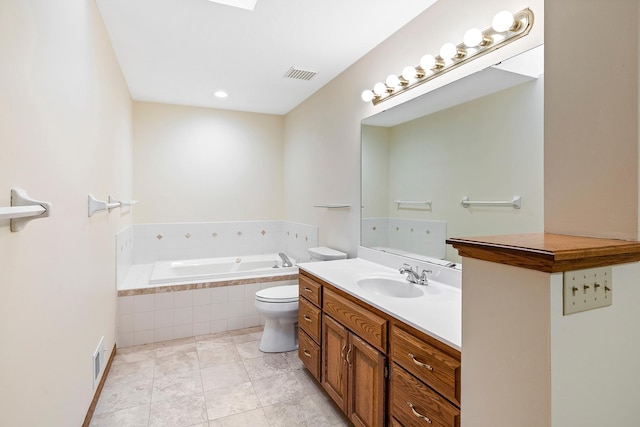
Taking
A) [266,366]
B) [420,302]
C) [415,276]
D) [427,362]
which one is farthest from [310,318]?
[427,362]

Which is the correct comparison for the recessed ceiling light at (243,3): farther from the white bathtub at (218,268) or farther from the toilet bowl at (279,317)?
the white bathtub at (218,268)

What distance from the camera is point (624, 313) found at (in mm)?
895

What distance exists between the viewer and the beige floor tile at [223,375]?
2.30 m

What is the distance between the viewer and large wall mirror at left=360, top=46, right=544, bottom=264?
151 cm

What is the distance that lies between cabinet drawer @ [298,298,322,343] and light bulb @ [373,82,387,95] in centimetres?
156

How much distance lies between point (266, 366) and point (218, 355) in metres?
0.46

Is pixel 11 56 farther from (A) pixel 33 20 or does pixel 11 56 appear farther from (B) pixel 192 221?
(B) pixel 192 221

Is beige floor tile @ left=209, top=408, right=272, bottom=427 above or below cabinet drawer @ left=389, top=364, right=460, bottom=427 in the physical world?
below

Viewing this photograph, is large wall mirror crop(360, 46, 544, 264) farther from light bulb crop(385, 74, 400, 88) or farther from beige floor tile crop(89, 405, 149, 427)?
beige floor tile crop(89, 405, 149, 427)

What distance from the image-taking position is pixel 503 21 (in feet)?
4.91

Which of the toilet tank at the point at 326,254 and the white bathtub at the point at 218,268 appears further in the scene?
the white bathtub at the point at 218,268

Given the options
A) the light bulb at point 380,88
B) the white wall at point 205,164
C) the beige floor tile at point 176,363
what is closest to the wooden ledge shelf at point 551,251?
the light bulb at point 380,88

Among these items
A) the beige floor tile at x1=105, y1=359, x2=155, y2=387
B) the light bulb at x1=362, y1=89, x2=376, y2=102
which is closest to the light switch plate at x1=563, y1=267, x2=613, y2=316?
the light bulb at x1=362, y1=89, x2=376, y2=102

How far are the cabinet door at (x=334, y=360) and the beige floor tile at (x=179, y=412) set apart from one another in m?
0.75
